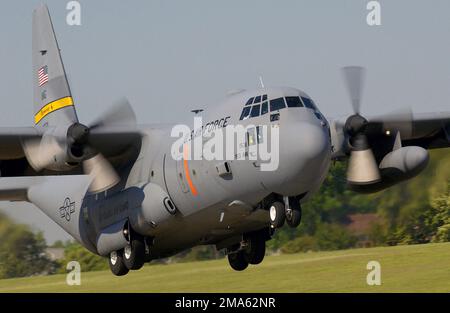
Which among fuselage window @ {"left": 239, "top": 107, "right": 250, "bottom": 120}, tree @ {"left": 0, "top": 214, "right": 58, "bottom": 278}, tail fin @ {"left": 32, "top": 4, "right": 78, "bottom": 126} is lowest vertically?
tree @ {"left": 0, "top": 214, "right": 58, "bottom": 278}

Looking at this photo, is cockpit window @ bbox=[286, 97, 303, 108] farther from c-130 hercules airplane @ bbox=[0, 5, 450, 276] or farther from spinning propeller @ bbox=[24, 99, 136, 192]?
spinning propeller @ bbox=[24, 99, 136, 192]

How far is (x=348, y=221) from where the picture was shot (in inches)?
1063

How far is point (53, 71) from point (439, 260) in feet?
37.6

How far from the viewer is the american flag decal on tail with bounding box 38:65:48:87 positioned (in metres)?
25.6

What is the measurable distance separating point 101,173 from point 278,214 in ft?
18.3

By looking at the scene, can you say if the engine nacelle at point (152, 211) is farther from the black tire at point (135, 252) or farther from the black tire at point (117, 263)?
the black tire at point (117, 263)

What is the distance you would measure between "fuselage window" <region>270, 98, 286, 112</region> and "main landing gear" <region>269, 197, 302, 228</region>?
5.75 feet

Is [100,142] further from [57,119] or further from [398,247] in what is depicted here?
[398,247]

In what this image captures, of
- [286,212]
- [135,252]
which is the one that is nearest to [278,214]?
[286,212]

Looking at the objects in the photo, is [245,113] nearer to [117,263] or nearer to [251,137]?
[251,137]

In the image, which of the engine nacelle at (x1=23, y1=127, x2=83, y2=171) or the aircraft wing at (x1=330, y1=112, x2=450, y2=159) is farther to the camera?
the aircraft wing at (x1=330, y1=112, x2=450, y2=159)

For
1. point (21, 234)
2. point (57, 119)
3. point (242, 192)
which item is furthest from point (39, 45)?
point (242, 192)

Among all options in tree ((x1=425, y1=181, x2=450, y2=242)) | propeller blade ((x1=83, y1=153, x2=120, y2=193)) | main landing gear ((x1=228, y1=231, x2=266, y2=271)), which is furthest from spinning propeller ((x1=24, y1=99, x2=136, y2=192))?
tree ((x1=425, y1=181, x2=450, y2=242))

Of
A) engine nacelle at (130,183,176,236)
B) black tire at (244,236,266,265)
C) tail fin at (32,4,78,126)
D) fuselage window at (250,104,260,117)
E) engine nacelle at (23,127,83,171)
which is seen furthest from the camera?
tail fin at (32,4,78,126)
